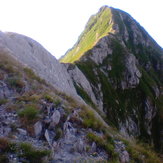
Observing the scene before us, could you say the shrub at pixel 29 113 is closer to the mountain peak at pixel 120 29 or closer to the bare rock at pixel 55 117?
the bare rock at pixel 55 117

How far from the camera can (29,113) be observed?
1187cm

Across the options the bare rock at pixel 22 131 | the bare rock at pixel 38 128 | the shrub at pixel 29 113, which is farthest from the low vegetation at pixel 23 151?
the shrub at pixel 29 113

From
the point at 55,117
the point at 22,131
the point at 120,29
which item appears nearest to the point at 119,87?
the point at 120,29

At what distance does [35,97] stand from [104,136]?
405 centimetres

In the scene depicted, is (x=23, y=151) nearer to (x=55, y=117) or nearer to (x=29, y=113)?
(x=29, y=113)

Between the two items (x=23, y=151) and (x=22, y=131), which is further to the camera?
(x=22, y=131)

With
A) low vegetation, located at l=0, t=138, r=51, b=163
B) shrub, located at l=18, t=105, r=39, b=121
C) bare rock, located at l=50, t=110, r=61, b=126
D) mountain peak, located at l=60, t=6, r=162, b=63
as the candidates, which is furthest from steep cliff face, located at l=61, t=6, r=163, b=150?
low vegetation, located at l=0, t=138, r=51, b=163

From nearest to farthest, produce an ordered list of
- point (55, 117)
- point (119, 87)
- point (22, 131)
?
point (22, 131), point (55, 117), point (119, 87)

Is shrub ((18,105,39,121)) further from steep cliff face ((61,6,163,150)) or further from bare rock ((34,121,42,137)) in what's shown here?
steep cliff face ((61,6,163,150))

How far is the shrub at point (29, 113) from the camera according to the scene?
38.5ft

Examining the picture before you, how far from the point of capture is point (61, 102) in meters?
14.0

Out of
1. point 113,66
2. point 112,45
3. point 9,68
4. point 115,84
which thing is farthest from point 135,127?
point 9,68

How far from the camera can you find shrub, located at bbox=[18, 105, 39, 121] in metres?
11.7

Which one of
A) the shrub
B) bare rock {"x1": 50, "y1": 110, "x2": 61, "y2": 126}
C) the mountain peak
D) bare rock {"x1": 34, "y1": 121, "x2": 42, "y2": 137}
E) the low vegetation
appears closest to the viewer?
the low vegetation
